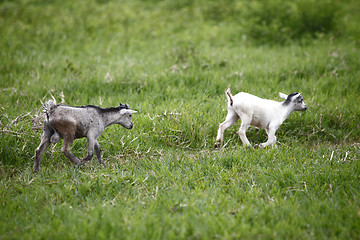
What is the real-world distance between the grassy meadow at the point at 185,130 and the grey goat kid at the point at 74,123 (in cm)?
39

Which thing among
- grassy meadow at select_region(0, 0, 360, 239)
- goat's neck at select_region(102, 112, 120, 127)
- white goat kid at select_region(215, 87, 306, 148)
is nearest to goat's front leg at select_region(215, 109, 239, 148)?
white goat kid at select_region(215, 87, 306, 148)

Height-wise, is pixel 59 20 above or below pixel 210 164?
above

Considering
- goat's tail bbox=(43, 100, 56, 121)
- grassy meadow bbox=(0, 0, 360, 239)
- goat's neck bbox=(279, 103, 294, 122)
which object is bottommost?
grassy meadow bbox=(0, 0, 360, 239)

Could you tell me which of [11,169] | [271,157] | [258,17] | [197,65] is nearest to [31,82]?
[11,169]

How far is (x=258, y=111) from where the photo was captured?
5.51m

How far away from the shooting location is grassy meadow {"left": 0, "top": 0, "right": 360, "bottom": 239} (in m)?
4.02

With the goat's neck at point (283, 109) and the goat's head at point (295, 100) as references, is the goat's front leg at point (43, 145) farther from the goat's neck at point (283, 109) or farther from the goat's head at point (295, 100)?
the goat's head at point (295, 100)

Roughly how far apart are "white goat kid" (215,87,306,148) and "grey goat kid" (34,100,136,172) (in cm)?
175

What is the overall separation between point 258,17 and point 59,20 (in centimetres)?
716

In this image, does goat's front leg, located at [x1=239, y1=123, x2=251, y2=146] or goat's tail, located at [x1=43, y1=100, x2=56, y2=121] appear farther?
goat's front leg, located at [x1=239, y1=123, x2=251, y2=146]

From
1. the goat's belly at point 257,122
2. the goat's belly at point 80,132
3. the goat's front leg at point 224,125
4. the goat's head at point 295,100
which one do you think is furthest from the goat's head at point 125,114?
the goat's head at point 295,100

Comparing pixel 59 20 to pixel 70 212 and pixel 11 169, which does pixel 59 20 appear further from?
pixel 70 212

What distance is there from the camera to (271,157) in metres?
5.39

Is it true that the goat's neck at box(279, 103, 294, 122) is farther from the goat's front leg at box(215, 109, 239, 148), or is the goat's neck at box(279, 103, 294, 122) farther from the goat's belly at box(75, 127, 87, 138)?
the goat's belly at box(75, 127, 87, 138)
